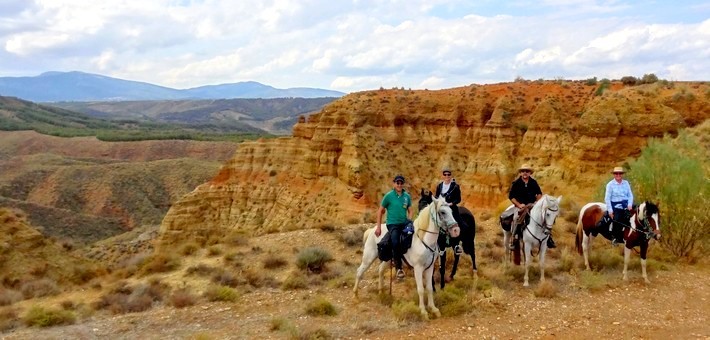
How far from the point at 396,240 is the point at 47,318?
711 centimetres

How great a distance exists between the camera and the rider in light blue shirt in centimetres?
1269

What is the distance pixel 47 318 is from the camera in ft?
35.4

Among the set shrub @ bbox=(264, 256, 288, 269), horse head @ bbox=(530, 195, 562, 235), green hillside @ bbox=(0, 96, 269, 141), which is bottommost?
shrub @ bbox=(264, 256, 288, 269)

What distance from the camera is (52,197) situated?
72688mm

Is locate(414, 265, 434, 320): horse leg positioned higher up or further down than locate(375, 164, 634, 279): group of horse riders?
further down

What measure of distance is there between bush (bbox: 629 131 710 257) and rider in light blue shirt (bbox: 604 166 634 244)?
295cm

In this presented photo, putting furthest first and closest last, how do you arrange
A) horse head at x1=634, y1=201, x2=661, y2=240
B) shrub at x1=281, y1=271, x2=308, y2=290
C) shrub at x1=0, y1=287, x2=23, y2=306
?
shrub at x1=0, y1=287, x2=23, y2=306 → shrub at x1=281, y1=271, x2=308, y2=290 → horse head at x1=634, y1=201, x2=661, y2=240

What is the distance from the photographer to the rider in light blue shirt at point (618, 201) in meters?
12.7

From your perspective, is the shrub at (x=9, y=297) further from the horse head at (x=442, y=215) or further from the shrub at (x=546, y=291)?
the shrub at (x=546, y=291)

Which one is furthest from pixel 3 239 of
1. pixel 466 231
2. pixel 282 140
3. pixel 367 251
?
pixel 282 140

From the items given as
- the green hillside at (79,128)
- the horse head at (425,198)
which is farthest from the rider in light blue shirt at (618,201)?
the green hillside at (79,128)

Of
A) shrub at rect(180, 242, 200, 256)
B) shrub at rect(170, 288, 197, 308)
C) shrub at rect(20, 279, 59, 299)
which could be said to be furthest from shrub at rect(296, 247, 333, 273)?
shrub at rect(20, 279, 59, 299)

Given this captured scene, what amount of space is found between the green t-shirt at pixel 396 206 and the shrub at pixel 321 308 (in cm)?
205

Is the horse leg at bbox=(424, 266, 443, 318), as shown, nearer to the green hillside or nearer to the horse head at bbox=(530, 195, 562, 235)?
the horse head at bbox=(530, 195, 562, 235)
